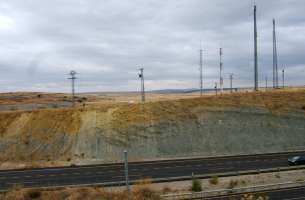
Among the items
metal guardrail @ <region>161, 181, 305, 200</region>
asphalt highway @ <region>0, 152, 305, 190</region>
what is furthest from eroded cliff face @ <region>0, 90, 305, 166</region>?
metal guardrail @ <region>161, 181, 305, 200</region>

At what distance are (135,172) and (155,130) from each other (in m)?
24.0

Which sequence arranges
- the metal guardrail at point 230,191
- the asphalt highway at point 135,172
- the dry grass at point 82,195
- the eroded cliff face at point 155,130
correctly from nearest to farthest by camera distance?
the dry grass at point 82,195, the metal guardrail at point 230,191, the asphalt highway at point 135,172, the eroded cliff face at point 155,130

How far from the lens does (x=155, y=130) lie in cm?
Result: 7212

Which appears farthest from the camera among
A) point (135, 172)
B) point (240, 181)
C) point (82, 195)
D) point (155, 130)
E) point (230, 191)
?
point (155, 130)

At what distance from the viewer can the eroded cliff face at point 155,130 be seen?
223ft

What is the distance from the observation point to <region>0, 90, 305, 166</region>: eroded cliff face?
68.1m

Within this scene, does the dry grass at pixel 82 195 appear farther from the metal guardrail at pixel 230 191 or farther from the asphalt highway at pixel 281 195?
the asphalt highway at pixel 281 195

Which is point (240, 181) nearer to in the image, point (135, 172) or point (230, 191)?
point (230, 191)

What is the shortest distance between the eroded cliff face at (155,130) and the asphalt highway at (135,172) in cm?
993

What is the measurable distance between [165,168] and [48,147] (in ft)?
76.6

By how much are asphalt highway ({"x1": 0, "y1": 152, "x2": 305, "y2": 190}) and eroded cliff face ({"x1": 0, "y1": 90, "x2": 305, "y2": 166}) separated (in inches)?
391

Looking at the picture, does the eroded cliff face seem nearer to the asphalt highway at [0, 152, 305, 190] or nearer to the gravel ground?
the asphalt highway at [0, 152, 305, 190]

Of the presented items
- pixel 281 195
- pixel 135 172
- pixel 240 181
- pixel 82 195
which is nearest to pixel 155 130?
pixel 135 172

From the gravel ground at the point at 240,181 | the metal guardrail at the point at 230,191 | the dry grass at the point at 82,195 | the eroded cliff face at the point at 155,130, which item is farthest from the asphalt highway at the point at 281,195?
the eroded cliff face at the point at 155,130
